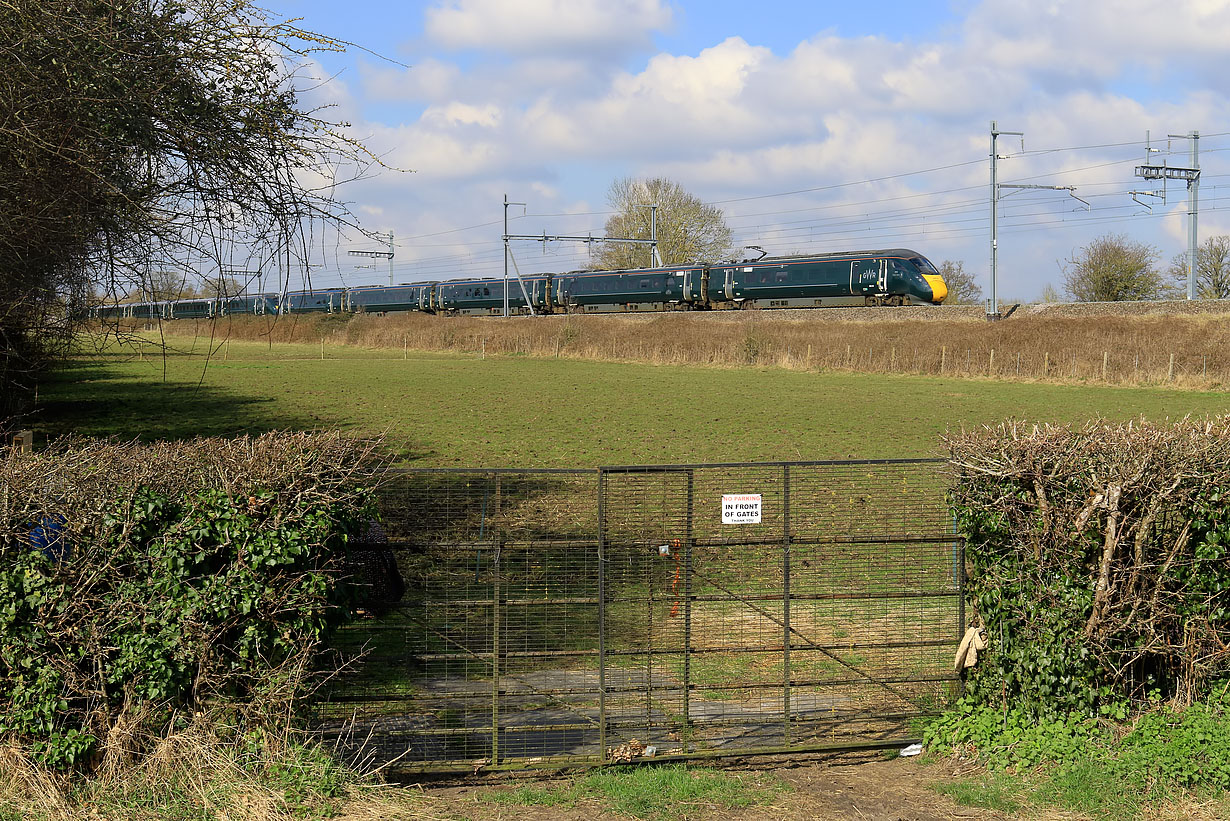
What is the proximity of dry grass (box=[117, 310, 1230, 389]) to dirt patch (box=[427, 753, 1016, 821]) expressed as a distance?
28.1 m

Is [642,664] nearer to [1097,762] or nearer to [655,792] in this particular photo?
[655,792]

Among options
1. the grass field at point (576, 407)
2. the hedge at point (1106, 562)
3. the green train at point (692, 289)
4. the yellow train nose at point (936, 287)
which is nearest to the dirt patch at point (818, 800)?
the hedge at point (1106, 562)

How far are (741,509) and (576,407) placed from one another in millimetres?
19686

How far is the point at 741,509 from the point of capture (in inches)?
265

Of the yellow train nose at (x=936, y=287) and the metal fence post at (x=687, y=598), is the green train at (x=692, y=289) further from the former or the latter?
the metal fence post at (x=687, y=598)

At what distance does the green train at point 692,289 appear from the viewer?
5181 cm

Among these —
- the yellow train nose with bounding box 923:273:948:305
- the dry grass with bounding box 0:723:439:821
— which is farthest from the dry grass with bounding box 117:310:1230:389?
the dry grass with bounding box 0:723:439:821

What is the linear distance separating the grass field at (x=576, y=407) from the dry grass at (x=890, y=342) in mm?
2284

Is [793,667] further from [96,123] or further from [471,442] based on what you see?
[471,442]

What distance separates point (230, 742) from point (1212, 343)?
4038 centimetres

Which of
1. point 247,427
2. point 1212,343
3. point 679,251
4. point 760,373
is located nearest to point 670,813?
point 247,427

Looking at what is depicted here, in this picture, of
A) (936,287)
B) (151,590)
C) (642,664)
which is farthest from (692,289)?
(151,590)

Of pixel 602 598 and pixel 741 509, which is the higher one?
pixel 741 509

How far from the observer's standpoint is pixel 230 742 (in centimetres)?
550
